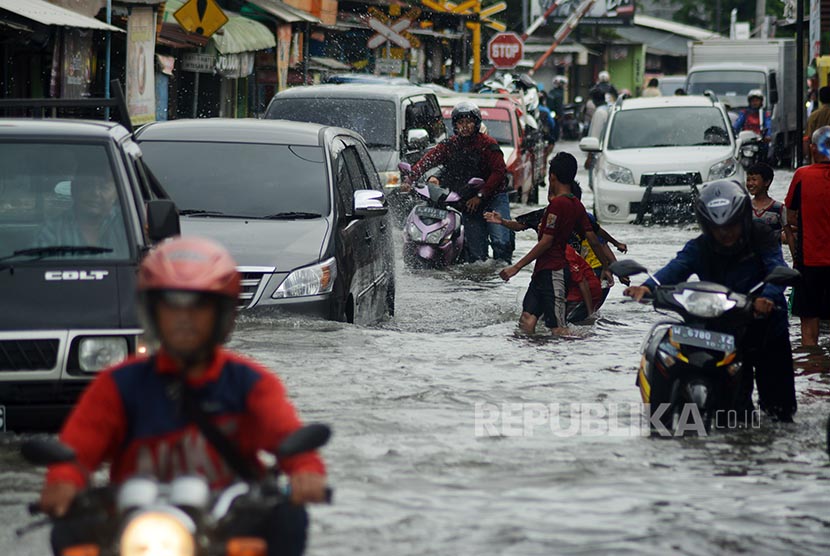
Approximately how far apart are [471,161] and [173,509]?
13.2 m

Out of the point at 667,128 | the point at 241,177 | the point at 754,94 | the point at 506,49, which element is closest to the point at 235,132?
the point at 241,177

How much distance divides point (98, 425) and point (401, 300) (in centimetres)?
1094

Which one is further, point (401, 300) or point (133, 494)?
point (401, 300)

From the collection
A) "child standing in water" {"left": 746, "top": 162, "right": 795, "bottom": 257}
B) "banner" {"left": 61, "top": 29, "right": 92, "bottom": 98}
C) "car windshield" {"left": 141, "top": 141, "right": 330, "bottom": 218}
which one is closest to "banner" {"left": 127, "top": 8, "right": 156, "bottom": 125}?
"banner" {"left": 61, "top": 29, "right": 92, "bottom": 98}

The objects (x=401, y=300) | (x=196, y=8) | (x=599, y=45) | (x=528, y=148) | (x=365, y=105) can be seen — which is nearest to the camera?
(x=401, y=300)

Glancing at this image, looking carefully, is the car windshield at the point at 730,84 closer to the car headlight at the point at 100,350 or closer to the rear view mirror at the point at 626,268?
the rear view mirror at the point at 626,268

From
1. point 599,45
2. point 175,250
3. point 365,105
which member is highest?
point 599,45

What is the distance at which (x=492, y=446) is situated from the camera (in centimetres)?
802

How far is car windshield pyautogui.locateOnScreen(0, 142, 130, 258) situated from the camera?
24.5 ft

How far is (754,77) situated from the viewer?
125 feet

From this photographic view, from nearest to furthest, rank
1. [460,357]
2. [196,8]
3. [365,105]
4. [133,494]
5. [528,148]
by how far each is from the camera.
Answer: [133,494] < [460,357] < [365,105] < [196,8] < [528,148]

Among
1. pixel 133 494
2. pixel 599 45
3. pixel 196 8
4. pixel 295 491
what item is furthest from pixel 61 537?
pixel 599 45

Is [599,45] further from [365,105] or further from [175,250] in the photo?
[175,250]

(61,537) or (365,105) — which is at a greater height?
(365,105)
